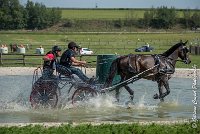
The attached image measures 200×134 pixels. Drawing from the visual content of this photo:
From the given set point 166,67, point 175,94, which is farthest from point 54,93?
point 175,94

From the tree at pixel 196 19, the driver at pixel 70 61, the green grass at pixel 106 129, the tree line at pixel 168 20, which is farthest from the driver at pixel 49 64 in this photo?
the tree at pixel 196 19

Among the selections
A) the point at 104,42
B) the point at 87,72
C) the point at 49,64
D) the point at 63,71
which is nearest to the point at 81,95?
the point at 63,71

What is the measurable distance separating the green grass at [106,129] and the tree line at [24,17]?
124145mm

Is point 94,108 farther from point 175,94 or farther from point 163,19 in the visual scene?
point 163,19

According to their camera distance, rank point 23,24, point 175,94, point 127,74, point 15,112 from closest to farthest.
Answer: point 15,112 → point 127,74 → point 175,94 → point 23,24

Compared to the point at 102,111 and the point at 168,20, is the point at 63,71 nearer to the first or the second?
the point at 102,111

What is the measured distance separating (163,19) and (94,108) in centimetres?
12656

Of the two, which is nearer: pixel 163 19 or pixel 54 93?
pixel 54 93

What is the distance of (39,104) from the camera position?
15.4 meters

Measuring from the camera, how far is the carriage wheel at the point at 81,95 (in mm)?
15719

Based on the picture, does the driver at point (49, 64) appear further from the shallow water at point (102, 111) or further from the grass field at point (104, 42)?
the grass field at point (104, 42)

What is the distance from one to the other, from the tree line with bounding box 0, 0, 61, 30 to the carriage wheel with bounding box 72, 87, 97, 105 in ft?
391

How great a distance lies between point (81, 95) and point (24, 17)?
12572cm

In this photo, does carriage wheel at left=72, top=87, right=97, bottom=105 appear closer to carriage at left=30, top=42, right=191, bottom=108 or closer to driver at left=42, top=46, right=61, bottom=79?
carriage at left=30, top=42, right=191, bottom=108
